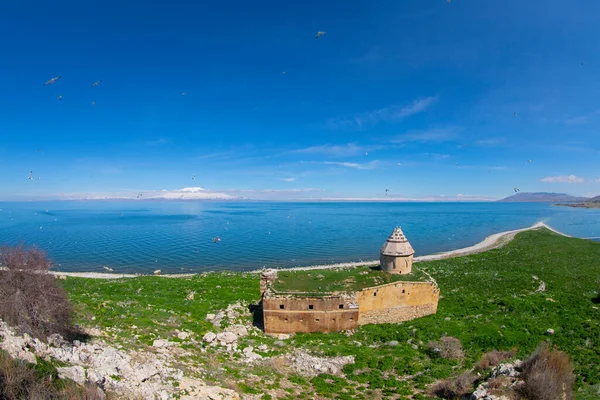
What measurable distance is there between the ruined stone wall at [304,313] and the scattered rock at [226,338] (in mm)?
2844

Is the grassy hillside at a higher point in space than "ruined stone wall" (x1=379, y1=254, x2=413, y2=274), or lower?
lower

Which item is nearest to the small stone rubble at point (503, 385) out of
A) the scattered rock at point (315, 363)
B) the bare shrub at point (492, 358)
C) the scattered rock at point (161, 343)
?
the bare shrub at point (492, 358)

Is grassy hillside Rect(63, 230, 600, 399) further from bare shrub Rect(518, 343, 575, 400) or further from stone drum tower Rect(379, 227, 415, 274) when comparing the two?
stone drum tower Rect(379, 227, 415, 274)

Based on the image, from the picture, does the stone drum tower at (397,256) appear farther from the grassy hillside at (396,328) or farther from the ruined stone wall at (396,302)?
the grassy hillside at (396,328)

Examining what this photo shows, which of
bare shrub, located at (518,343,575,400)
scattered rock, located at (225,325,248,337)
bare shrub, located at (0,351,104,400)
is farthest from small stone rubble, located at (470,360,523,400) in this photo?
bare shrub, located at (0,351,104,400)

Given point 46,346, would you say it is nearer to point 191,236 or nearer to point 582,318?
point 582,318

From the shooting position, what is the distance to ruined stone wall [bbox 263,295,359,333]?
22.8 m

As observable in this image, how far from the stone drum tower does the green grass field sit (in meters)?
0.73

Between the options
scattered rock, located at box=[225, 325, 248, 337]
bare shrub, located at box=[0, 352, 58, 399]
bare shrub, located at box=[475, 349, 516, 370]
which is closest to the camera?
bare shrub, located at box=[0, 352, 58, 399]

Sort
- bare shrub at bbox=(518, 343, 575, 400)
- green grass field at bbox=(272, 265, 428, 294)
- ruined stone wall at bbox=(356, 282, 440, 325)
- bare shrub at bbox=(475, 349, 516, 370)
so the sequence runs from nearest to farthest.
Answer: bare shrub at bbox=(518, 343, 575, 400)
bare shrub at bbox=(475, 349, 516, 370)
green grass field at bbox=(272, 265, 428, 294)
ruined stone wall at bbox=(356, 282, 440, 325)

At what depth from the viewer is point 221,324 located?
2347cm

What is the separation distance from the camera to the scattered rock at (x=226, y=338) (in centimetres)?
2049

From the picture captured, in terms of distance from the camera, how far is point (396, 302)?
83.5ft

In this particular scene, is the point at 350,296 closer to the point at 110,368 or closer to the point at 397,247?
the point at 397,247
